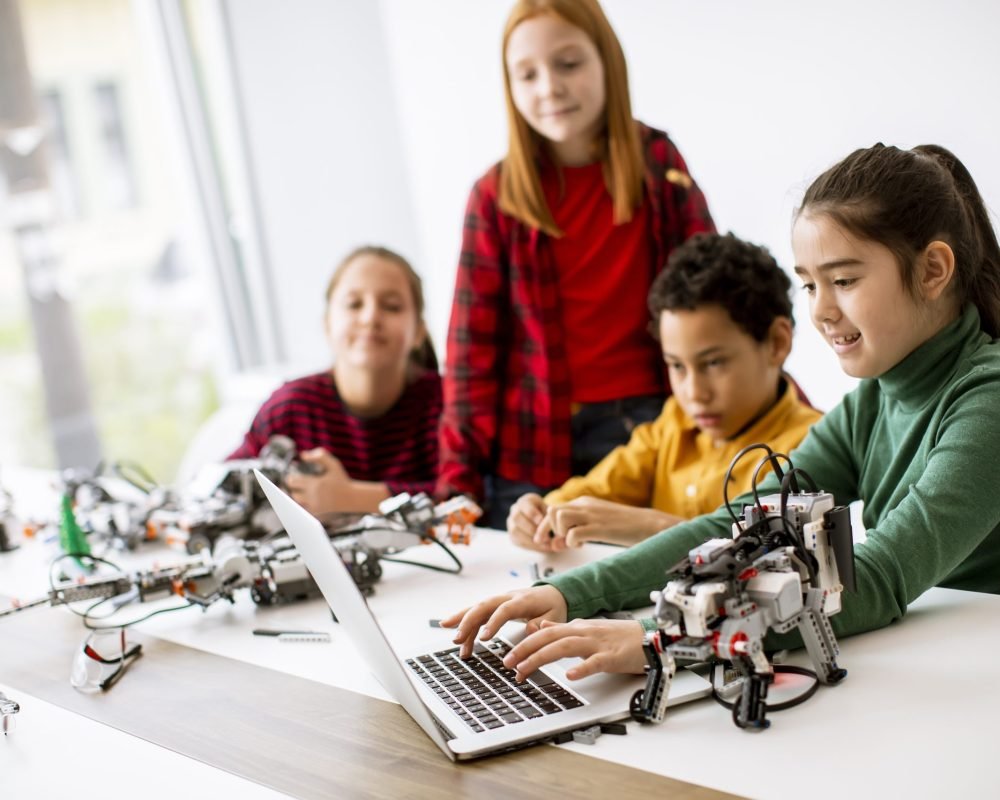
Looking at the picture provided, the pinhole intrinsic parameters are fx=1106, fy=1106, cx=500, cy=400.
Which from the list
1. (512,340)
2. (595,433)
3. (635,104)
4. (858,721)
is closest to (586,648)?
(858,721)

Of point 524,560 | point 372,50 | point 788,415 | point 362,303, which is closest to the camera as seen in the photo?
point 524,560

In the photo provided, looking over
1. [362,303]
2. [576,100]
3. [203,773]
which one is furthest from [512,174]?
[203,773]

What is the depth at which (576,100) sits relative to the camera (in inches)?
79.4

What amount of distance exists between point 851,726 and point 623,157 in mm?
1323

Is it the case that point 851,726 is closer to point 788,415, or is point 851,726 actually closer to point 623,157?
point 788,415

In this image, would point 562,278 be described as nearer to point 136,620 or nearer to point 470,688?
point 136,620

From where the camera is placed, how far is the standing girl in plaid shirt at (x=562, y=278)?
2082 millimetres

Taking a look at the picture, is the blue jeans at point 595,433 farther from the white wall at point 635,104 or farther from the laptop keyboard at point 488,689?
the laptop keyboard at point 488,689

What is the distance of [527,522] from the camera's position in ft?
5.38

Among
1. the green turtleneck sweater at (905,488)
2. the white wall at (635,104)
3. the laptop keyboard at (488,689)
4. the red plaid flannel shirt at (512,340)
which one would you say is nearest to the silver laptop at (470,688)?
the laptop keyboard at (488,689)

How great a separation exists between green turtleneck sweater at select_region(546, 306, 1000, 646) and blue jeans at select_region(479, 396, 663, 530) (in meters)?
0.65

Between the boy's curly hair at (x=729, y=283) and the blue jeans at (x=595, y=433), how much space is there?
26 centimetres

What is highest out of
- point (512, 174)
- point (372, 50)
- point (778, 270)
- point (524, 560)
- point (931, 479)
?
point (372, 50)

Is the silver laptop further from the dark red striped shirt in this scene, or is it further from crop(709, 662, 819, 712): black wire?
the dark red striped shirt
